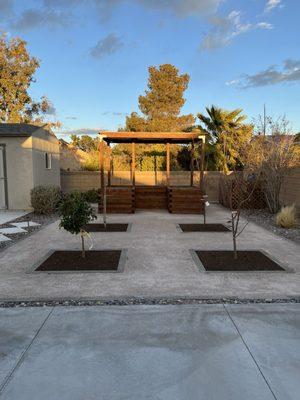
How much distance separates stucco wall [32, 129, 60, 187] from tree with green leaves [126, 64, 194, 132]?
13758mm

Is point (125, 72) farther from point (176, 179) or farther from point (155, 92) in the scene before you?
point (155, 92)

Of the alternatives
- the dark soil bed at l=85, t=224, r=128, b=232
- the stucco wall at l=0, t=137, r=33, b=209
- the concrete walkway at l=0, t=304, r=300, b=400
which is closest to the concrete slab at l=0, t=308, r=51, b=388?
the concrete walkway at l=0, t=304, r=300, b=400

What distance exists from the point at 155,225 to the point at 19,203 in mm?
5758

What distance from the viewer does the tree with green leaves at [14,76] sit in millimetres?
24422

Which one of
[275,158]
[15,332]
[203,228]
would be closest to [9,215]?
[203,228]

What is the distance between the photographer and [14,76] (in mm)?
24641

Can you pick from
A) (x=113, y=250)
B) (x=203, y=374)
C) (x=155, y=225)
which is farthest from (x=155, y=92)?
(x=203, y=374)

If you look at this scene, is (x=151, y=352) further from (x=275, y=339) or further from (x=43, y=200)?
(x=43, y=200)

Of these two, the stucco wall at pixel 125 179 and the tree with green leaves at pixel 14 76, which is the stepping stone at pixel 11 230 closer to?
the stucco wall at pixel 125 179

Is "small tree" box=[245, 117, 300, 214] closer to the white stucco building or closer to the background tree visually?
the white stucco building

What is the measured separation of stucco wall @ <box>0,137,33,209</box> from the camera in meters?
12.0

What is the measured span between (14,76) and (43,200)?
17.4 m

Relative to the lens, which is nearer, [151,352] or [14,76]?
[151,352]

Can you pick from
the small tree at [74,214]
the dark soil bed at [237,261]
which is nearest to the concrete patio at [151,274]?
the dark soil bed at [237,261]
